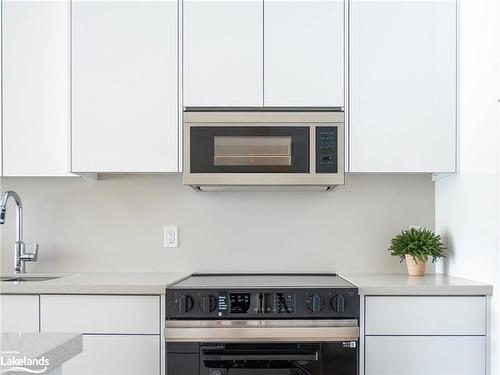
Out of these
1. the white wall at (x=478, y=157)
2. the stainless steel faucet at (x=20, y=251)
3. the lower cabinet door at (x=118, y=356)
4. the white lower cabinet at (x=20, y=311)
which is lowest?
the lower cabinet door at (x=118, y=356)

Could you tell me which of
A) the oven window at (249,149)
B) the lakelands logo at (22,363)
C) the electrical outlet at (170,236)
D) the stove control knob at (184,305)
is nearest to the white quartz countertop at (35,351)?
the lakelands logo at (22,363)

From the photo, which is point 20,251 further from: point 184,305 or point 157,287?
point 184,305

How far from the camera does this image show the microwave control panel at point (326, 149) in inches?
90.1

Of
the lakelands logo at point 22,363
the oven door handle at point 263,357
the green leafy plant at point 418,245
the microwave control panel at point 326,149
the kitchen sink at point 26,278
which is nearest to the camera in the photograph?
the lakelands logo at point 22,363

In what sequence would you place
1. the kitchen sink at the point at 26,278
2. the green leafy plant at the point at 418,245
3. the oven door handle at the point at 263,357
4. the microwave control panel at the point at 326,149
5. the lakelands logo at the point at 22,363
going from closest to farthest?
the lakelands logo at the point at 22,363 → the oven door handle at the point at 263,357 → the microwave control panel at the point at 326,149 → the green leafy plant at the point at 418,245 → the kitchen sink at the point at 26,278

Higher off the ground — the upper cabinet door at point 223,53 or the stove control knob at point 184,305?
the upper cabinet door at point 223,53

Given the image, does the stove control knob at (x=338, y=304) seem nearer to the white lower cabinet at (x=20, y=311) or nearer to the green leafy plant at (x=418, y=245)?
the green leafy plant at (x=418, y=245)

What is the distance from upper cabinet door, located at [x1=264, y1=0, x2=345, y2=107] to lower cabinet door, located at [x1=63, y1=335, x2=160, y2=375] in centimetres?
122

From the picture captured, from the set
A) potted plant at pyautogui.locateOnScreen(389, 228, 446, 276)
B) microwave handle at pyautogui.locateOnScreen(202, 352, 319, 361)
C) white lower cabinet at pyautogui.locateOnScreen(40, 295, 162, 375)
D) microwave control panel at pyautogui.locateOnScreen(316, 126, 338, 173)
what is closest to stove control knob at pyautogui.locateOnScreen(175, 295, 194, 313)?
white lower cabinet at pyautogui.locateOnScreen(40, 295, 162, 375)

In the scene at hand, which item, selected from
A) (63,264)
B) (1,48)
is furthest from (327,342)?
(1,48)

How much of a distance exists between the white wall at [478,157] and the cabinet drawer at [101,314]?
140 centimetres

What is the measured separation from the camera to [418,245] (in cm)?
243

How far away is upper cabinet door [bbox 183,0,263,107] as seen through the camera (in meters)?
2.33

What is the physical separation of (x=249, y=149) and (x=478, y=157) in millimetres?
1011
